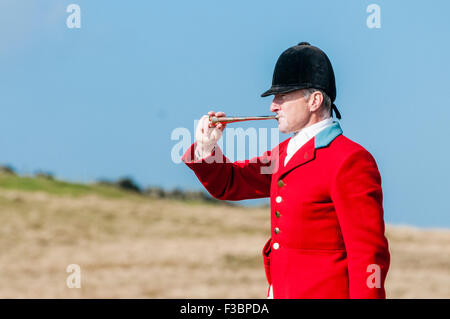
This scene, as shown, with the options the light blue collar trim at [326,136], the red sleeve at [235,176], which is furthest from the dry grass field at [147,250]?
the light blue collar trim at [326,136]

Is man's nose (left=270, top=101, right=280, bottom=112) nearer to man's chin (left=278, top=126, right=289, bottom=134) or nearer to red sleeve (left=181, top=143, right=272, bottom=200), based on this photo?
man's chin (left=278, top=126, right=289, bottom=134)

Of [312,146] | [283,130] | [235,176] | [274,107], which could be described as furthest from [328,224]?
[235,176]

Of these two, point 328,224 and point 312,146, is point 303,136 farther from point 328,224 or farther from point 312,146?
point 328,224

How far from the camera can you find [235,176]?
383 centimetres

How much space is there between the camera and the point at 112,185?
82.5 ft

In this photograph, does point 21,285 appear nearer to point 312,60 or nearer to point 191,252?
point 191,252

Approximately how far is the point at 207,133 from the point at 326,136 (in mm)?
646

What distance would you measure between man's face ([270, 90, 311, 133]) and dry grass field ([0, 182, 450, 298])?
8888 millimetres

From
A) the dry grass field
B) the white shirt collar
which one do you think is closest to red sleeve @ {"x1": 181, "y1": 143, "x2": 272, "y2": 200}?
the white shirt collar

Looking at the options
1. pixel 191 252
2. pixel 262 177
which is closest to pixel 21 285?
pixel 191 252

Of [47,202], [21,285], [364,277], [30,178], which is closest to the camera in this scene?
[364,277]

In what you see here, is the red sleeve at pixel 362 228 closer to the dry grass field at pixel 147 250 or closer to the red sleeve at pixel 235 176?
the red sleeve at pixel 235 176

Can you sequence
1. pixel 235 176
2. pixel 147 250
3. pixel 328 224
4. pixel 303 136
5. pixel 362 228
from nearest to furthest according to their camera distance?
pixel 362 228
pixel 328 224
pixel 303 136
pixel 235 176
pixel 147 250

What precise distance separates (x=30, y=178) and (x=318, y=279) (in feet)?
70.3
